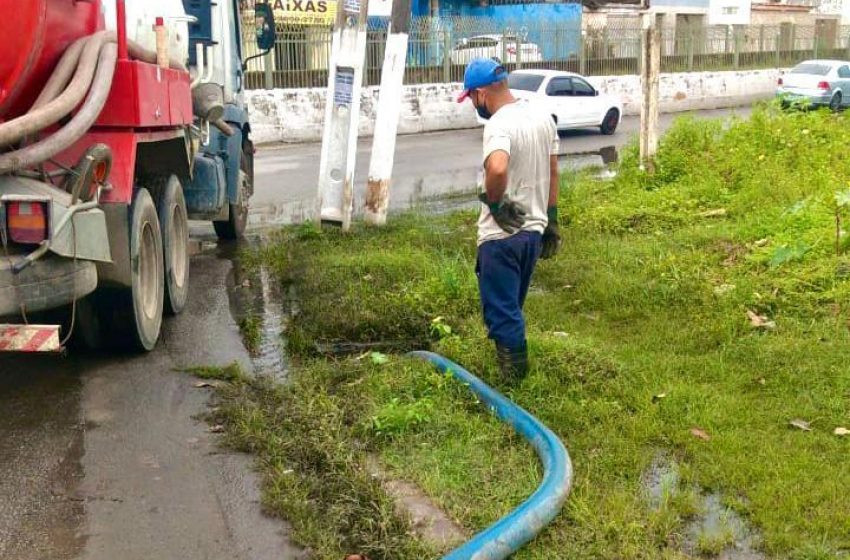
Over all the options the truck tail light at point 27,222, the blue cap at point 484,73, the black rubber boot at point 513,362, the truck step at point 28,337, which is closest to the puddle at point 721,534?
the black rubber boot at point 513,362

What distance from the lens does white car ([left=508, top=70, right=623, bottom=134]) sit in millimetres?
23906

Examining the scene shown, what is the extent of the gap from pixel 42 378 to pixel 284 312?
80.5 inches

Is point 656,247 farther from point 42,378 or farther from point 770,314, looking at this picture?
point 42,378

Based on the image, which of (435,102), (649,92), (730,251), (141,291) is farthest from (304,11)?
(141,291)

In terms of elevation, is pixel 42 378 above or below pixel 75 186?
below

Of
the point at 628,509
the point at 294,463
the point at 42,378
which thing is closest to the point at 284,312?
the point at 42,378

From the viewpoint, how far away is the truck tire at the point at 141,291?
234 inches

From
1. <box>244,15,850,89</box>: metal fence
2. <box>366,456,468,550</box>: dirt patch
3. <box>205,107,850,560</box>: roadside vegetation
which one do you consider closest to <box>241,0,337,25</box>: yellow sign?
<box>244,15,850,89</box>: metal fence

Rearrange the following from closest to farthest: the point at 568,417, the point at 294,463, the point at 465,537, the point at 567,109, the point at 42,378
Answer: the point at 465,537, the point at 294,463, the point at 568,417, the point at 42,378, the point at 567,109

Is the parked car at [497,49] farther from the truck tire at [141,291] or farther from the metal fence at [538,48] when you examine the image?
the truck tire at [141,291]

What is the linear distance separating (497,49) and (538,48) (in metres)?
1.96

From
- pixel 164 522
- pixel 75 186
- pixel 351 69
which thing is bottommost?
pixel 164 522

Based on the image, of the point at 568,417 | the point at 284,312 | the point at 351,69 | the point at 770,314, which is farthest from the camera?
the point at 351,69

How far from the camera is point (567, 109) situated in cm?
2414
